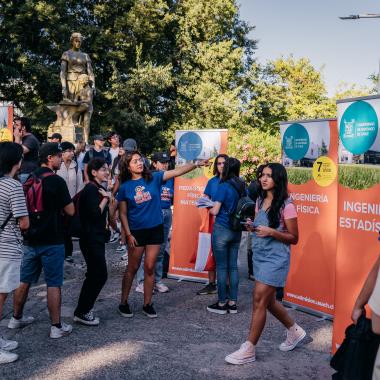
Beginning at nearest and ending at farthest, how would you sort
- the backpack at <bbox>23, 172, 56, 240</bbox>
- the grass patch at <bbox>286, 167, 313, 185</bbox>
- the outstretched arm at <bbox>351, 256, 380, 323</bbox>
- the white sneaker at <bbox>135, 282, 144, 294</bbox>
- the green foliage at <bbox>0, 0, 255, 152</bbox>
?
the outstretched arm at <bbox>351, 256, 380, 323</bbox>, the backpack at <bbox>23, 172, 56, 240</bbox>, the grass patch at <bbox>286, 167, 313, 185</bbox>, the white sneaker at <bbox>135, 282, 144, 294</bbox>, the green foliage at <bbox>0, 0, 255, 152</bbox>

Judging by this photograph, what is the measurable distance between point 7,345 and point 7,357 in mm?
254

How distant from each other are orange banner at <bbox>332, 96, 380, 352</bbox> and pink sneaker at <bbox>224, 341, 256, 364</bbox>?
2.28 ft

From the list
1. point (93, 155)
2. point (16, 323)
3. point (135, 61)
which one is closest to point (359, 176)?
point (16, 323)

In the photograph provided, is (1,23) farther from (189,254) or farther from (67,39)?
(189,254)

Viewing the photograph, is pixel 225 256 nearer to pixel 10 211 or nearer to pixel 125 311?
pixel 125 311

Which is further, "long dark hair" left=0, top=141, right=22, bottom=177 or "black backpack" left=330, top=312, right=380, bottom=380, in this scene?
"long dark hair" left=0, top=141, right=22, bottom=177

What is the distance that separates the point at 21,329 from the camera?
5121 mm

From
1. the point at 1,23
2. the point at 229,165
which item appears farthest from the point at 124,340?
the point at 1,23

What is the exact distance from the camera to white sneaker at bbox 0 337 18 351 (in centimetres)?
444

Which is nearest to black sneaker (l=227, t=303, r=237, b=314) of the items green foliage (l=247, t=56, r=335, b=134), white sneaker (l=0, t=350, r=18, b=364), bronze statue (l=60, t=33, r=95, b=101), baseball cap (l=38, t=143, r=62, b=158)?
white sneaker (l=0, t=350, r=18, b=364)

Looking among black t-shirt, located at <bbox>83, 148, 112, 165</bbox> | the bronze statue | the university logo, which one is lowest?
the university logo

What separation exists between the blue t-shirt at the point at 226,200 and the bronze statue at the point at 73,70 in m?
12.5

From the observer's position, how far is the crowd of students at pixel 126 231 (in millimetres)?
4281

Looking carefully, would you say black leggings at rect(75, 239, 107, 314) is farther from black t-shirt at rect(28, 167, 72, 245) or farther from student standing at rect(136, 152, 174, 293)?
student standing at rect(136, 152, 174, 293)
